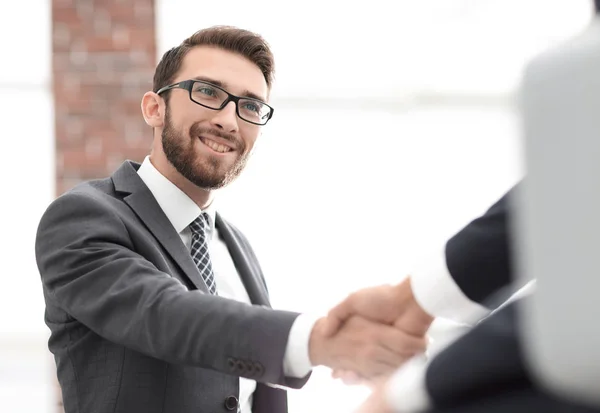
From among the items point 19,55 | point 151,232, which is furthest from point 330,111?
point 151,232

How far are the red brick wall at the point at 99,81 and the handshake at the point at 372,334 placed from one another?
197 cm

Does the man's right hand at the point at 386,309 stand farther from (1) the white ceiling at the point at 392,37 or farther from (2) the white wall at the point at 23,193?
(2) the white wall at the point at 23,193

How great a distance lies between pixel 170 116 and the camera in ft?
6.74

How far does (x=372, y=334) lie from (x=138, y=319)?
0.43m

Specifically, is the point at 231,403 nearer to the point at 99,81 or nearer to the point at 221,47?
the point at 221,47

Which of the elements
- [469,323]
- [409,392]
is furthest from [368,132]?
[409,392]

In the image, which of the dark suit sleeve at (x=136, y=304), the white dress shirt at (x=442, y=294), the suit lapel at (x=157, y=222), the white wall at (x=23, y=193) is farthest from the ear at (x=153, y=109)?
the white wall at (x=23, y=193)

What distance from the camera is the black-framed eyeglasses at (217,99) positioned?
2.00 meters

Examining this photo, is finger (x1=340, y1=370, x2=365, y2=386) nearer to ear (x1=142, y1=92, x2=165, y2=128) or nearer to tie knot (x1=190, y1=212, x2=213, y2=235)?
tie knot (x1=190, y1=212, x2=213, y2=235)

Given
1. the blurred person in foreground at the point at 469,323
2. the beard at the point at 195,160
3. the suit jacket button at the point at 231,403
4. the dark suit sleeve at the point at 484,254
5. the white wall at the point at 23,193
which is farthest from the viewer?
the white wall at the point at 23,193

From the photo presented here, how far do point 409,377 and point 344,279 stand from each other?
10.6 ft

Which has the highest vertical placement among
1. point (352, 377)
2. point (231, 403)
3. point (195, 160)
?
point (195, 160)

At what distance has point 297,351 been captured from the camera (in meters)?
1.17

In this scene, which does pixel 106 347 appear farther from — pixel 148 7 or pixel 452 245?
pixel 148 7
